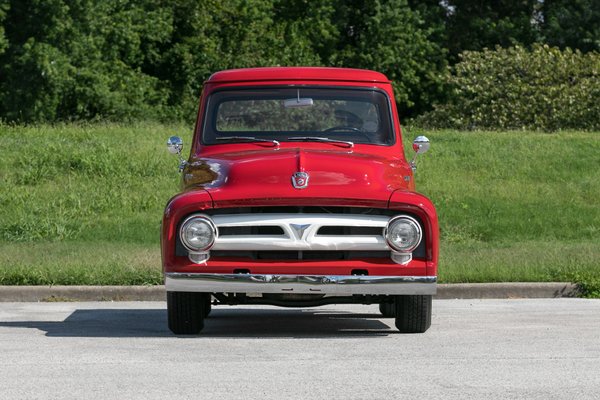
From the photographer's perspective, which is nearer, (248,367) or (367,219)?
(248,367)

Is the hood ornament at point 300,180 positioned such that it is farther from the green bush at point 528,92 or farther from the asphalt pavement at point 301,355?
the green bush at point 528,92

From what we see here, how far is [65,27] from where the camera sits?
4006 centimetres

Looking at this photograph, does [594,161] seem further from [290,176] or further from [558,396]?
[558,396]

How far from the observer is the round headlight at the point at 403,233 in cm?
988

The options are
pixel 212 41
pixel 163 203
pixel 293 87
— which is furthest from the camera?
pixel 212 41

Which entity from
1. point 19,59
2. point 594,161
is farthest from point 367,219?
point 19,59

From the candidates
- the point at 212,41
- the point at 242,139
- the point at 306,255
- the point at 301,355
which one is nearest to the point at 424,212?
the point at 306,255

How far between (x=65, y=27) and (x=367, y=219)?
3145cm

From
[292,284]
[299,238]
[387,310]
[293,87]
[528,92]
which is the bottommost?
[528,92]

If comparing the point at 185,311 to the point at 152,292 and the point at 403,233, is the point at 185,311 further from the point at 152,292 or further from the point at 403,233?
the point at 152,292

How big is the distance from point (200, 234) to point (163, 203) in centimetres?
1357

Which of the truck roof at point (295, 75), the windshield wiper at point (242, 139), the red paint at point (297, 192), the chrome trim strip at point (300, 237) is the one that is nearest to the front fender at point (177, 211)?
the red paint at point (297, 192)

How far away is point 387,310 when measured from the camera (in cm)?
1225

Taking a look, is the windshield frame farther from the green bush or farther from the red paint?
the green bush
